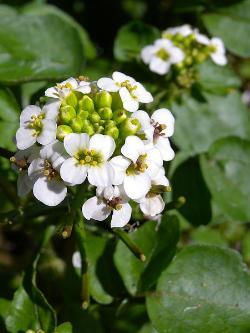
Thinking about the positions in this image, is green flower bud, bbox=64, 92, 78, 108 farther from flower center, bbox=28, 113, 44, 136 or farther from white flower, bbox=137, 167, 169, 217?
white flower, bbox=137, 167, 169, 217

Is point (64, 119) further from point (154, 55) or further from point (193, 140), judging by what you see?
point (193, 140)

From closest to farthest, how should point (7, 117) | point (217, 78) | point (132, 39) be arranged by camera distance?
point (7, 117), point (132, 39), point (217, 78)

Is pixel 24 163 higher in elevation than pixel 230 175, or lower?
higher

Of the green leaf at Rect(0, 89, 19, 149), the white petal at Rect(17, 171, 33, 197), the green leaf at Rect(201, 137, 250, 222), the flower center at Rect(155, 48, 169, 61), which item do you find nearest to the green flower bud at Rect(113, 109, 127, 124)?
the white petal at Rect(17, 171, 33, 197)

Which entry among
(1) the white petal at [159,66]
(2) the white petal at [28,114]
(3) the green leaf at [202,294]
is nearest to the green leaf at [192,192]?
(3) the green leaf at [202,294]

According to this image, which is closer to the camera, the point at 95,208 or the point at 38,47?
the point at 95,208

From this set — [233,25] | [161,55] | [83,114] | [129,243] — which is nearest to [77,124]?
[83,114]

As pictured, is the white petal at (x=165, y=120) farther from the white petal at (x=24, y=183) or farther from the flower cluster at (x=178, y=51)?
the flower cluster at (x=178, y=51)

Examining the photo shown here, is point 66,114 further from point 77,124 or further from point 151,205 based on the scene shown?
point 151,205
